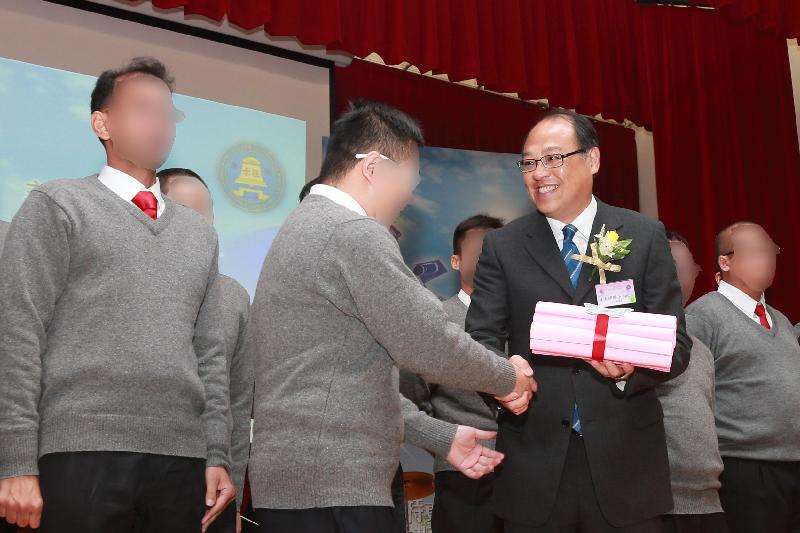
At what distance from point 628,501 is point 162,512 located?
1082mm

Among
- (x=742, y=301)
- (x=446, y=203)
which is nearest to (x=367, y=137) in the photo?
(x=742, y=301)

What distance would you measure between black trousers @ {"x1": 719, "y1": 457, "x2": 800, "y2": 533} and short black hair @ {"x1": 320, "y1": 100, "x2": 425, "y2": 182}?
2.39 metres

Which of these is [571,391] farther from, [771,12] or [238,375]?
[771,12]

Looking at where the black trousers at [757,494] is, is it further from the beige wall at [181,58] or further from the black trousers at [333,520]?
the beige wall at [181,58]

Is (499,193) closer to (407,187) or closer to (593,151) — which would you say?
(593,151)

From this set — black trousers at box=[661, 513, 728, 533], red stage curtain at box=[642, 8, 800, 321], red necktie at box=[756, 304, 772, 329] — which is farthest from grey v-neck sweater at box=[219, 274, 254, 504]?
red stage curtain at box=[642, 8, 800, 321]

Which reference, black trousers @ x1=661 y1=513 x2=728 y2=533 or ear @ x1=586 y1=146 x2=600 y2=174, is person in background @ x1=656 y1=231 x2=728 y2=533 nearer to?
black trousers @ x1=661 y1=513 x2=728 y2=533

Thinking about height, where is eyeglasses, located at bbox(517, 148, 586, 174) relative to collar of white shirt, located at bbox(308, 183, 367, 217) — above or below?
above

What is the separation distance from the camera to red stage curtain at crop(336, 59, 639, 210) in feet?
17.2

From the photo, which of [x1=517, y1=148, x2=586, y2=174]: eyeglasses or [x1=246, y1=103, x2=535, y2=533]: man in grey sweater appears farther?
[x1=517, y1=148, x2=586, y2=174]: eyeglasses

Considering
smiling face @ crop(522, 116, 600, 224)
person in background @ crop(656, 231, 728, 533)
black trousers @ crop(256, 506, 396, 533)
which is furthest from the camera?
person in background @ crop(656, 231, 728, 533)

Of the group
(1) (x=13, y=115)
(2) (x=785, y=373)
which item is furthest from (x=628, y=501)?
(1) (x=13, y=115)

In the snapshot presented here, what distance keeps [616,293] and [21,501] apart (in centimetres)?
141

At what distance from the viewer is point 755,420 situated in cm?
347
